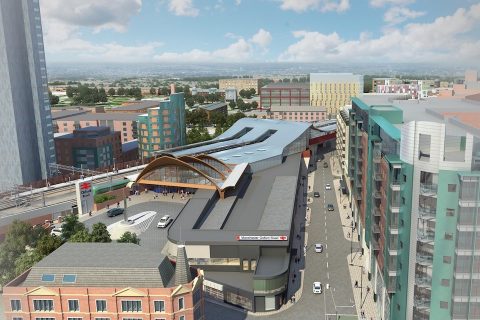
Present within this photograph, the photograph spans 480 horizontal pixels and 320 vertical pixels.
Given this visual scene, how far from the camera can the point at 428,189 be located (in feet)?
126

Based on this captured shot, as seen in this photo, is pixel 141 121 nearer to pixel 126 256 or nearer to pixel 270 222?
pixel 270 222

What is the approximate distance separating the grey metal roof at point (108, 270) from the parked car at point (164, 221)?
104 ft

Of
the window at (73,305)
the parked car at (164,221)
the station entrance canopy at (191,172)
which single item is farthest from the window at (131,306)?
the station entrance canopy at (191,172)

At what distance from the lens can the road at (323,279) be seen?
5084 cm

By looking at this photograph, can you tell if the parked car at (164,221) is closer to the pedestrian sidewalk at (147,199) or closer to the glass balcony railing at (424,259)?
the pedestrian sidewalk at (147,199)

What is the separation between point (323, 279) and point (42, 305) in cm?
3369

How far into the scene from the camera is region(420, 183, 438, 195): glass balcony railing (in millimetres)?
38159

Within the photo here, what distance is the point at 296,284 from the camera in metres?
57.4

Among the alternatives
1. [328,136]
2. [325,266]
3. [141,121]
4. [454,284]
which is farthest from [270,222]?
[328,136]

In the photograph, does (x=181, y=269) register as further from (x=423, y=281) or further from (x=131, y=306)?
(x=423, y=281)

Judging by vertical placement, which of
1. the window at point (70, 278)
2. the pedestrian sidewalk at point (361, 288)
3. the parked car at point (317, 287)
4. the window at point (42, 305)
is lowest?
the pedestrian sidewalk at point (361, 288)

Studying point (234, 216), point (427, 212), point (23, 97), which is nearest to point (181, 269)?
point (427, 212)

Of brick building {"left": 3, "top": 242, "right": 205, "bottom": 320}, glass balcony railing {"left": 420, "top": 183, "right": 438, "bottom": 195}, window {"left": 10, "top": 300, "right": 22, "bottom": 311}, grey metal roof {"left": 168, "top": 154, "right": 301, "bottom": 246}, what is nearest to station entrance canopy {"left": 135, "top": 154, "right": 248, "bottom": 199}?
grey metal roof {"left": 168, "top": 154, "right": 301, "bottom": 246}

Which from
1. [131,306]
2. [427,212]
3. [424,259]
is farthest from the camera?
[131,306]
